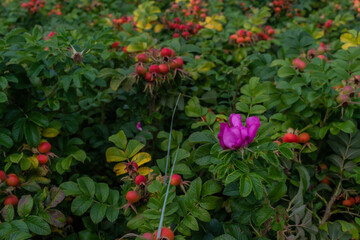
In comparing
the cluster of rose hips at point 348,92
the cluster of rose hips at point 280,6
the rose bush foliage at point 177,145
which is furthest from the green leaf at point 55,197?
the cluster of rose hips at point 280,6

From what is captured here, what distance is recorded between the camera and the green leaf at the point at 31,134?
1.33 m

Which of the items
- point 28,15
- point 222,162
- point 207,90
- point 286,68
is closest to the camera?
point 222,162

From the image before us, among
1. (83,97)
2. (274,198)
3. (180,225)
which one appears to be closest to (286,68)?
(274,198)

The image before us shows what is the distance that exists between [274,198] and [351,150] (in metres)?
0.51

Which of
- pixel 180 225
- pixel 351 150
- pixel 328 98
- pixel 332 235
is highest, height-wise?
pixel 328 98

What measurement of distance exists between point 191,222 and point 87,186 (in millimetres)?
417

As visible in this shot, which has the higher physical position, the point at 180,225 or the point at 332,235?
the point at 180,225

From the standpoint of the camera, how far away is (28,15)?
307cm

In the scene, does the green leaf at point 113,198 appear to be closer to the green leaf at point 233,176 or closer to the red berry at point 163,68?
the green leaf at point 233,176

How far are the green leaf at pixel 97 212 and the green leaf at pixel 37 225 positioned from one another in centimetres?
14

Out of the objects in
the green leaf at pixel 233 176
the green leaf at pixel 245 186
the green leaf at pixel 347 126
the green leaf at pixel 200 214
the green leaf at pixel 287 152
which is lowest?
the green leaf at pixel 200 214

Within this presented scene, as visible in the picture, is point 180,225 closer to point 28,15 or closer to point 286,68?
point 286,68

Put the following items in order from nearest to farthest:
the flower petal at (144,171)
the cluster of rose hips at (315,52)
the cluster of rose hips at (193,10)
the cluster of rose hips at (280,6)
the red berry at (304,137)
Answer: the flower petal at (144,171) < the red berry at (304,137) < the cluster of rose hips at (315,52) < the cluster of rose hips at (193,10) < the cluster of rose hips at (280,6)

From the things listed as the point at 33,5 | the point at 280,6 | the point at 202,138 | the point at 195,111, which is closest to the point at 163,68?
the point at 195,111
